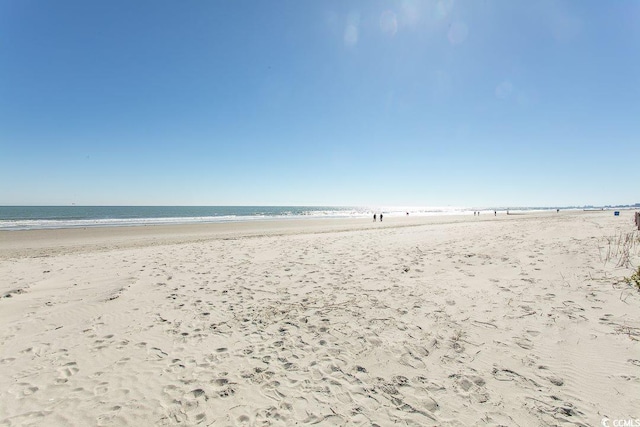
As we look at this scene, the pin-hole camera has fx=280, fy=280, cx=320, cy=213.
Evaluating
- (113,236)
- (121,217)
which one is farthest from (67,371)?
(121,217)

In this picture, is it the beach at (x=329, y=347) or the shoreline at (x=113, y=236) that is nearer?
the beach at (x=329, y=347)

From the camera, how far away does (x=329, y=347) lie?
4801mm

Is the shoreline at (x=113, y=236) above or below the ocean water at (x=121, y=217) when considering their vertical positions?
below

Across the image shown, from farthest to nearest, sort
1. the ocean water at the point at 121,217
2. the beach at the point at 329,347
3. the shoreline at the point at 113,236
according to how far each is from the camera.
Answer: the ocean water at the point at 121,217, the shoreline at the point at 113,236, the beach at the point at 329,347

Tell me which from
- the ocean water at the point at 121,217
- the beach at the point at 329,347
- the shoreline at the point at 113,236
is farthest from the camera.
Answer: the ocean water at the point at 121,217

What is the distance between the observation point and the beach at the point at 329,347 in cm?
335

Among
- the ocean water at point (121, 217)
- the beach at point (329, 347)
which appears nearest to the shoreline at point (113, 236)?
the ocean water at point (121, 217)

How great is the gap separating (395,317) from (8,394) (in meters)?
6.08

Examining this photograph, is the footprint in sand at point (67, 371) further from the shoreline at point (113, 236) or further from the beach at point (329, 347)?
the shoreline at point (113, 236)

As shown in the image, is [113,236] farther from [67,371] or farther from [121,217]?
[121,217]

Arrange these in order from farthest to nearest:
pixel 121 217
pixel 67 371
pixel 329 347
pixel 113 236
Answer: pixel 121 217, pixel 113 236, pixel 329 347, pixel 67 371

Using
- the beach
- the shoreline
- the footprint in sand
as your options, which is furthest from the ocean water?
the footprint in sand

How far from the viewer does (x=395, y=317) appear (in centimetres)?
587

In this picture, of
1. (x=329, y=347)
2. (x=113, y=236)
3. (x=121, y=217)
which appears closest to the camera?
(x=329, y=347)
